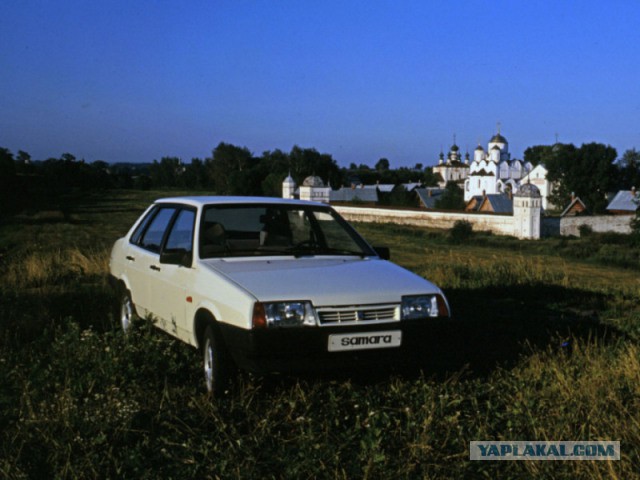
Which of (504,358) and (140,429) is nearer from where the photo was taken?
(140,429)

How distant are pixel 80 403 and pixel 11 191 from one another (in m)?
64.4

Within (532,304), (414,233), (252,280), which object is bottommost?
(414,233)

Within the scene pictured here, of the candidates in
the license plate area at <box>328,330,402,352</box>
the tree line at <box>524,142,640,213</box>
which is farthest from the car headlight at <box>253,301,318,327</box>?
the tree line at <box>524,142,640,213</box>

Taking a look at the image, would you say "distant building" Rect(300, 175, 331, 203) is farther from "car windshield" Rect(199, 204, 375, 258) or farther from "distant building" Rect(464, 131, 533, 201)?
"car windshield" Rect(199, 204, 375, 258)

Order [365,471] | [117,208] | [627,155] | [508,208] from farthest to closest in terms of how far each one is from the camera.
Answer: [627,155]
[508,208]
[117,208]
[365,471]

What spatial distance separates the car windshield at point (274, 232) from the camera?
18.5ft

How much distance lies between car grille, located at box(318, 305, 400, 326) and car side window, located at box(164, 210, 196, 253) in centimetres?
166

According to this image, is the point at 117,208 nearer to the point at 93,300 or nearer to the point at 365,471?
the point at 93,300

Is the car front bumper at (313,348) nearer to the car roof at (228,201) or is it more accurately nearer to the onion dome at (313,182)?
the car roof at (228,201)

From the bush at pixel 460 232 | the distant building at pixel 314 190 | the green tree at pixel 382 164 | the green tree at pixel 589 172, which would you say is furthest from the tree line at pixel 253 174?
the green tree at pixel 382 164

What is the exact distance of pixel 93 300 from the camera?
343 inches

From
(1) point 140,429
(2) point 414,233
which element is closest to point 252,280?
(1) point 140,429

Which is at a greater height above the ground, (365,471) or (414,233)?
(365,471)

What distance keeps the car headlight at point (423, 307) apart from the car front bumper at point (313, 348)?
67 millimetres
